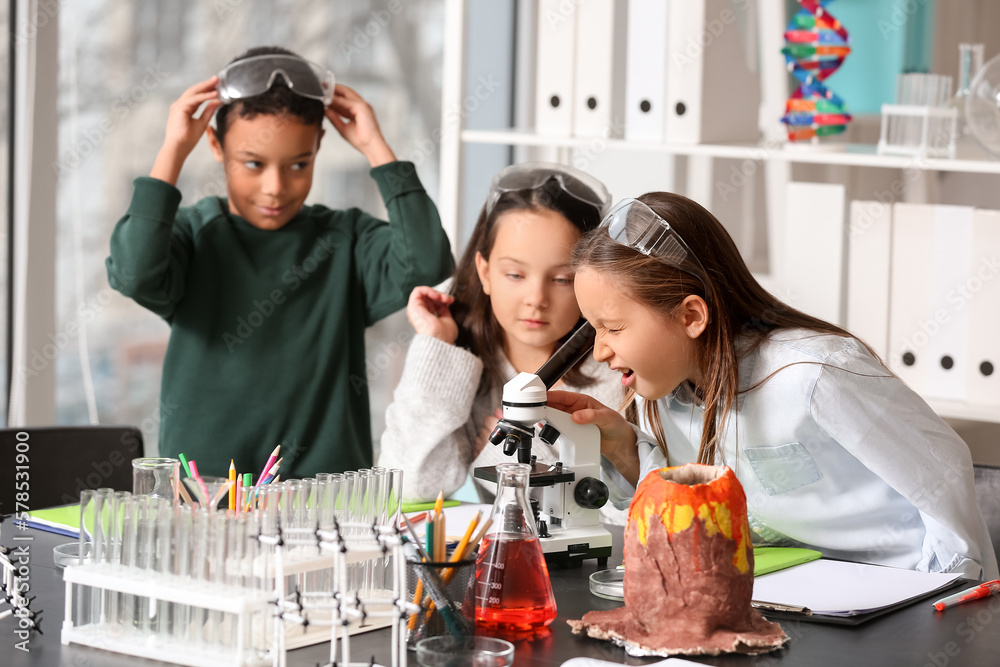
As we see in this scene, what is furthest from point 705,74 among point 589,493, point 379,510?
point 379,510

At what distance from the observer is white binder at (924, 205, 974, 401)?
2420mm

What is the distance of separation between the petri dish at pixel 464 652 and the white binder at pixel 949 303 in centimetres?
171

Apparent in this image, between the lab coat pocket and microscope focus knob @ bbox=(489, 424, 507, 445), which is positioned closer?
microscope focus knob @ bbox=(489, 424, 507, 445)

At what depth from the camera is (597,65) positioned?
9.18 ft

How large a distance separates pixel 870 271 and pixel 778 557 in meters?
1.29

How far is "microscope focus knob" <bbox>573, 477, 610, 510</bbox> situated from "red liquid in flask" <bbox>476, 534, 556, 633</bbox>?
1.01ft

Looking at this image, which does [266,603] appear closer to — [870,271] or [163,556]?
[163,556]

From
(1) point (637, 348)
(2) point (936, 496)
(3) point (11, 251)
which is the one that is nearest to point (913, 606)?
(2) point (936, 496)

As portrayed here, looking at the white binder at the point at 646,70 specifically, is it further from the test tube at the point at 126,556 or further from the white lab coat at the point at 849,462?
the test tube at the point at 126,556

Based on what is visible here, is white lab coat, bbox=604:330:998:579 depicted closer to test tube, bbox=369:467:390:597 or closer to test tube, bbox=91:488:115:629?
test tube, bbox=369:467:390:597

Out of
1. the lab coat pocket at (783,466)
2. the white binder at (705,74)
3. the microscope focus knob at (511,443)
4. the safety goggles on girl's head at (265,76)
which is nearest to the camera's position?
the microscope focus knob at (511,443)

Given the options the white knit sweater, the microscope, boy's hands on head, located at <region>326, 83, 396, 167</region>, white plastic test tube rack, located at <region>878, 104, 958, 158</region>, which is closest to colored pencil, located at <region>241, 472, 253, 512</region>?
the microscope

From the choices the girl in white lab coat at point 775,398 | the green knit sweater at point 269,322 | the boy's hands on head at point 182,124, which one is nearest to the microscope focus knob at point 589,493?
the girl in white lab coat at point 775,398

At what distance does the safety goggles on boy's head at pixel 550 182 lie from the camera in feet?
6.75
